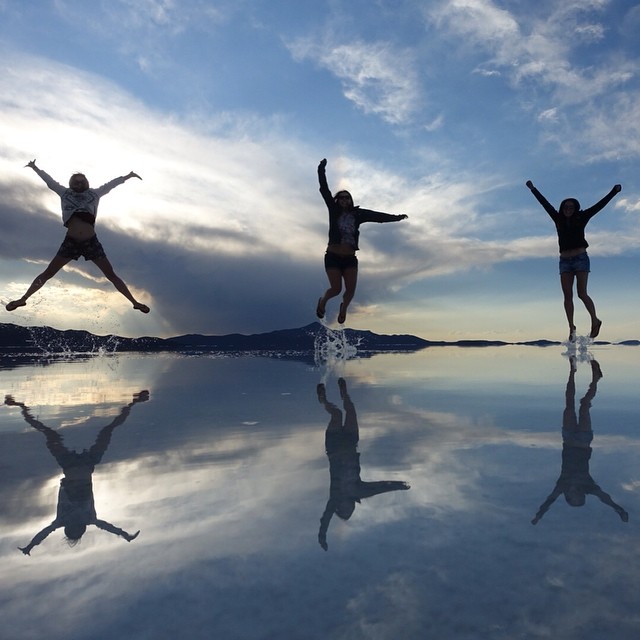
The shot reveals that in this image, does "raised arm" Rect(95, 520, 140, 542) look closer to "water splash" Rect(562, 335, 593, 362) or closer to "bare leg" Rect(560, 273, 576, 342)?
"bare leg" Rect(560, 273, 576, 342)

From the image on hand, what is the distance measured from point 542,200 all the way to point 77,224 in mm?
7905

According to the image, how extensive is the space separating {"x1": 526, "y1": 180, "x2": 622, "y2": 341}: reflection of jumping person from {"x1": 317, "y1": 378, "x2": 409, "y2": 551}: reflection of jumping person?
7.29 m

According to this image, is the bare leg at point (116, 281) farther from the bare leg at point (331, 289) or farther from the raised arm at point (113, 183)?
the bare leg at point (331, 289)

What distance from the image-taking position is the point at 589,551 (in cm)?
145

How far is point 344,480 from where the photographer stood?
7.11 ft

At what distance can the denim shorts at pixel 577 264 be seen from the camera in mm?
9195

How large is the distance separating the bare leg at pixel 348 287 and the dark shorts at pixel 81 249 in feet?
13.3

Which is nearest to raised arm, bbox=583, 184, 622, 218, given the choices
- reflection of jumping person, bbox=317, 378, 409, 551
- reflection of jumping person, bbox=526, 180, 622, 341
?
reflection of jumping person, bbox=526, 180, 622, 341

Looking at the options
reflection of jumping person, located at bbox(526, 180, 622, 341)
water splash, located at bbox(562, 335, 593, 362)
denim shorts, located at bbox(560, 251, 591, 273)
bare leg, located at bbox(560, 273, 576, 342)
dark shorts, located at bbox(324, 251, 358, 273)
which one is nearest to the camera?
dark shorts, located at bbox(324, 251, 358, 273)

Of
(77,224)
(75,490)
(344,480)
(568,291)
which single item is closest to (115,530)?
(75,490)

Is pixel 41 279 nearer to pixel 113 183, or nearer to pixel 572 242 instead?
pixel 113 183

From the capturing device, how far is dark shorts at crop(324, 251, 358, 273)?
856 cm

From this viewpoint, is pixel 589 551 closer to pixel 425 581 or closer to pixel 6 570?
pixel 425 581

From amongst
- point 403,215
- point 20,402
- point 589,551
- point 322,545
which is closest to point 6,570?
point 322,545
